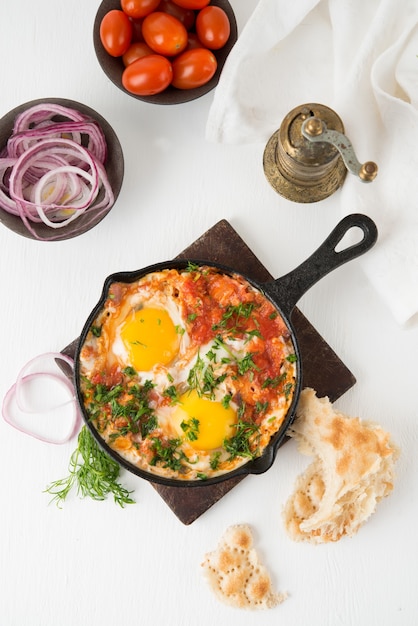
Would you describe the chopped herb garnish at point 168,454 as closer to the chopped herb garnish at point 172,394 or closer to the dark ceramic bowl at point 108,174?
the chopped herb garnish at point 172,394

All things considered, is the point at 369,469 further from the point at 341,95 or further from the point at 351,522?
the point at 341,95

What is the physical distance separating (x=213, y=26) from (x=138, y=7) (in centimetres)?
42

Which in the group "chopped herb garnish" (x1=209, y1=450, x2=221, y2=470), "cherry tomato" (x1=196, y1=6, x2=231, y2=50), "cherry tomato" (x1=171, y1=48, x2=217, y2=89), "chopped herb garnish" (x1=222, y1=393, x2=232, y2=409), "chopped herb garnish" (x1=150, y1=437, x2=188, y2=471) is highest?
"cherry tomato" (x1=196, y1=6, x2=231, y2=50)

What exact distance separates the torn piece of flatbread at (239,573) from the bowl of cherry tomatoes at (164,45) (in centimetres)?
253

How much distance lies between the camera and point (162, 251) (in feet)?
13.4

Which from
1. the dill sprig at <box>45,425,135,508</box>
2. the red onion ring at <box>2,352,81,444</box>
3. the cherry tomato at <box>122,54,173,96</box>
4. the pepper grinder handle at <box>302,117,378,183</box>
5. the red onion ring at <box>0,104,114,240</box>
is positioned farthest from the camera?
the red onion ring at <box>2,352,81,444</box>

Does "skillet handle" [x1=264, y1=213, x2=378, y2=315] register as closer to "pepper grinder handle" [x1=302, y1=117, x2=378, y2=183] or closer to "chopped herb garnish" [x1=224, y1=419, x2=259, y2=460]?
"pepper grinder handle" [x1=302, y1=117, x2=378, y2=183]

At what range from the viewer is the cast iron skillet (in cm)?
351

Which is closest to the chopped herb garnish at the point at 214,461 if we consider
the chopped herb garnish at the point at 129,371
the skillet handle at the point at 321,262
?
the chopped herb garnish at the point at 129,371

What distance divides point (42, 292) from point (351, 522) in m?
2.23

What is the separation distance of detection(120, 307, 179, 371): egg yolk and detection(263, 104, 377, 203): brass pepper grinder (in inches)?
41.9

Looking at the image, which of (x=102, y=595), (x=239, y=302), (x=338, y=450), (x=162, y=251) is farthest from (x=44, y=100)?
(x=102, y=595)

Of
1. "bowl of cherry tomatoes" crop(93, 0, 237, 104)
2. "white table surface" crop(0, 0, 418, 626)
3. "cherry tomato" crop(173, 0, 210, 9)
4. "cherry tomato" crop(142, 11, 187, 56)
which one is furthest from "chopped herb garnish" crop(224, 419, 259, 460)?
"cherry tomato" crop(173, 0, 210, 9)

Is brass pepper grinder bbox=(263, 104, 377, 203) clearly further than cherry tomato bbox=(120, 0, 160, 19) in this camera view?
No
